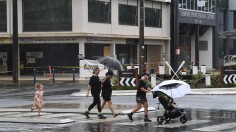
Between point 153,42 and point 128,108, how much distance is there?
1399 inches

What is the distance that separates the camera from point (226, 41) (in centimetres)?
6944

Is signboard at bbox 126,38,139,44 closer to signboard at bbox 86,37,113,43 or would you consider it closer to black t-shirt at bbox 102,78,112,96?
signboard at bbox 86,37,113,43

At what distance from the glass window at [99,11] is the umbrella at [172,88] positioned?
30.2 metres

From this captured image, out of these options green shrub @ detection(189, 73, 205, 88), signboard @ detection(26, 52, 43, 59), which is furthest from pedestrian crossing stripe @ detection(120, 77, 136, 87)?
signboard @ detection(26, 52, 43, 59)

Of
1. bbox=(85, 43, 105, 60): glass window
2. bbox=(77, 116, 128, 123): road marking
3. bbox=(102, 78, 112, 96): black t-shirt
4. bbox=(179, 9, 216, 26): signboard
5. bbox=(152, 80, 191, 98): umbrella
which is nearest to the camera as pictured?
bbox=(152, 80, 191, 98): umbrella

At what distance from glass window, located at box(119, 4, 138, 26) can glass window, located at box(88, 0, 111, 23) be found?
208cm

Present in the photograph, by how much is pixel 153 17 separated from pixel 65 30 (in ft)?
44.5

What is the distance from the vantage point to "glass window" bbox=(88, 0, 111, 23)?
46031 millimetres

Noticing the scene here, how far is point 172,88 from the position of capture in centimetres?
1608

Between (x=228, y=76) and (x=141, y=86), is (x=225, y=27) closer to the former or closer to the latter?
(x=228, y=76)

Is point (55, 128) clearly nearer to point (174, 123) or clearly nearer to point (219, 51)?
point (174, 123)

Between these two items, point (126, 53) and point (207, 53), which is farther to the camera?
point (207, 53)

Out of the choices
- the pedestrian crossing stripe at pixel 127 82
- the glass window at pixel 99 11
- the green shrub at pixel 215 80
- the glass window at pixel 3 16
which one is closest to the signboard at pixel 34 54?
the glass window at pixel 3 16

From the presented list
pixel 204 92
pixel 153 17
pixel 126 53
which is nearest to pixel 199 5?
pixel 153 17
